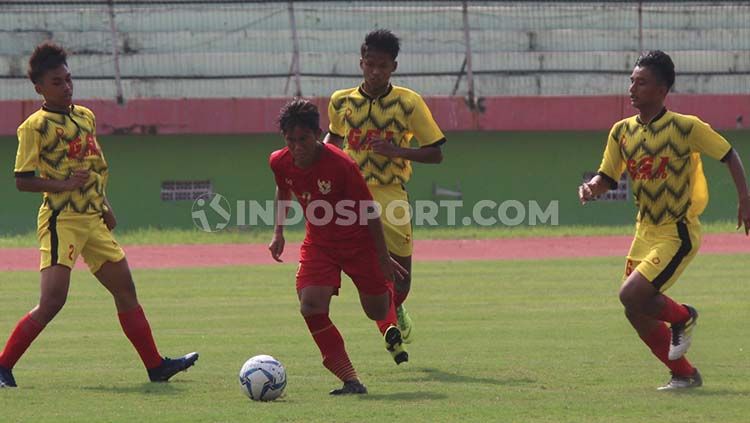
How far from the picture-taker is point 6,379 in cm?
888

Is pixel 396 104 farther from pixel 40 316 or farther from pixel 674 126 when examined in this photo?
pixel 40 316

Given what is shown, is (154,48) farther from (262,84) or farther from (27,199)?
(27,199)

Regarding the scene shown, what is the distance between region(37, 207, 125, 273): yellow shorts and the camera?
8914 millimetres


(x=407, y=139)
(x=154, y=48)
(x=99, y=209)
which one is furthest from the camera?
(x=154, y=48)

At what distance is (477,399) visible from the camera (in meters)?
7.95

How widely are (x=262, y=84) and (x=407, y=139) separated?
52.3 ft

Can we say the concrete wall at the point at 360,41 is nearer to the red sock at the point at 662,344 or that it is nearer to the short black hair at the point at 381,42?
the short black hair at the point at 381,42

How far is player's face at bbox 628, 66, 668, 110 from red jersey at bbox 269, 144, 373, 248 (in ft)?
5.82

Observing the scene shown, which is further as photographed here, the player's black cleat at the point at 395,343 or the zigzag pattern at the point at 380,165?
the zigzag pattern at the point at 380,165

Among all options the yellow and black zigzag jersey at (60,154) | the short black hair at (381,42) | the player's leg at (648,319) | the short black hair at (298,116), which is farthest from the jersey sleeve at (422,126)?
the yellow and black zigzag jersey at (60,154)

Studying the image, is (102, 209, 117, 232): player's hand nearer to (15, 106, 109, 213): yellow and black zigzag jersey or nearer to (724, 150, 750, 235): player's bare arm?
(15, 106, 109, 213): yellow and black zigzag jersey

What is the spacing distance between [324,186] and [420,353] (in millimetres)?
2565

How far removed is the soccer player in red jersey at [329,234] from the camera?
8.25 m

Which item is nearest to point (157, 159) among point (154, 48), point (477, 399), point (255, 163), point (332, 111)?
point (255, 163)
